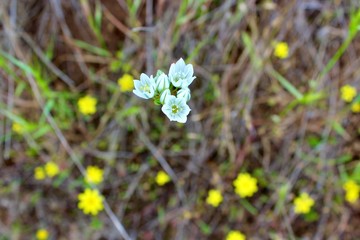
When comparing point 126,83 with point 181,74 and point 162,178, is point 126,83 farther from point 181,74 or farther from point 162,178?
point 181,74

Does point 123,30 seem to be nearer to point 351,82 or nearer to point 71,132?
point 71,132

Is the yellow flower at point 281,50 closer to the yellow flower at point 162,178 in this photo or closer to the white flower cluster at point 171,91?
the yellow flower at point 162,178

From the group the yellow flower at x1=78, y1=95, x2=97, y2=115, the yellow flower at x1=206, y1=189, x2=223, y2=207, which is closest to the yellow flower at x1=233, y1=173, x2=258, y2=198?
the yellow flower at x1=206, y1=189, x2=223, y2=207

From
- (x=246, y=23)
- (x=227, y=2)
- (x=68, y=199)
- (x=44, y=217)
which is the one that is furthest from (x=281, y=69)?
(x=44, y=217)

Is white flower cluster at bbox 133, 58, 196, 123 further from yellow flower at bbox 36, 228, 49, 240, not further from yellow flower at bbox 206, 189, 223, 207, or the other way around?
yellow flower at bbox 36, 228, 49, 240

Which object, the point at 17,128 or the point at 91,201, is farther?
the point at 17,128

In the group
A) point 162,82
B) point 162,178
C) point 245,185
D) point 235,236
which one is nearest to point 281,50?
point 245,185

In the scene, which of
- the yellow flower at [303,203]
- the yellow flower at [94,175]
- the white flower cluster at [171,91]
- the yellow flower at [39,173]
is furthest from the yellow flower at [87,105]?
the yellow flower at [303,203]
